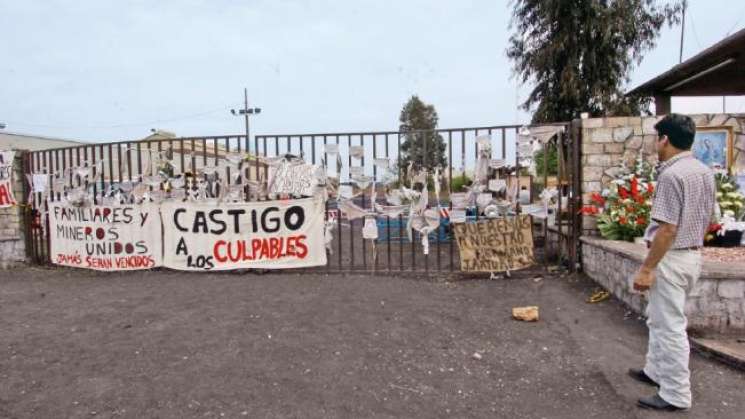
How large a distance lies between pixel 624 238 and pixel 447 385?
146 inches

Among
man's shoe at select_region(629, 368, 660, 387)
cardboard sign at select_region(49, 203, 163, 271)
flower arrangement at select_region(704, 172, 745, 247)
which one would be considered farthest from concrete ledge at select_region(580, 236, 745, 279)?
cardboard sign at select_region(49, 203, 163, 271)

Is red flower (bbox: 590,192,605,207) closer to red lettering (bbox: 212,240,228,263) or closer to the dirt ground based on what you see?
the dirt ground

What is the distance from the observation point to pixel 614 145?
6.28m

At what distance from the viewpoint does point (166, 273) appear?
707cm

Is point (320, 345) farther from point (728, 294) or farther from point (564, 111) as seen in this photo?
point (564, 111)

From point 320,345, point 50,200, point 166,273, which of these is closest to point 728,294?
point 320,345

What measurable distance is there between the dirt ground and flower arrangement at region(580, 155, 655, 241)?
79 centimetres

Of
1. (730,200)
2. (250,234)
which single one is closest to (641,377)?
(730,200)

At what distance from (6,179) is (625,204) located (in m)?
→ 9.64

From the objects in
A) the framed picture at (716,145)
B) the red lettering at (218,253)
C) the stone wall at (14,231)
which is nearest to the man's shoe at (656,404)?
the framed picture at (716,145)

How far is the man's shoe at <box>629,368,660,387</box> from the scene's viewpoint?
10.7 ft

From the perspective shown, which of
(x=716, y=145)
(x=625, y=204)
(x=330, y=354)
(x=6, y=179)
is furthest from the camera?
(x=6, y=179)

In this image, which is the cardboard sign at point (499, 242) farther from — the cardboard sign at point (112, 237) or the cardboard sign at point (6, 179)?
the cardboard sign at point (6, 179)

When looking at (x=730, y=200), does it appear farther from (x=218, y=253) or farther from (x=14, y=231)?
(x=14, y=231)
